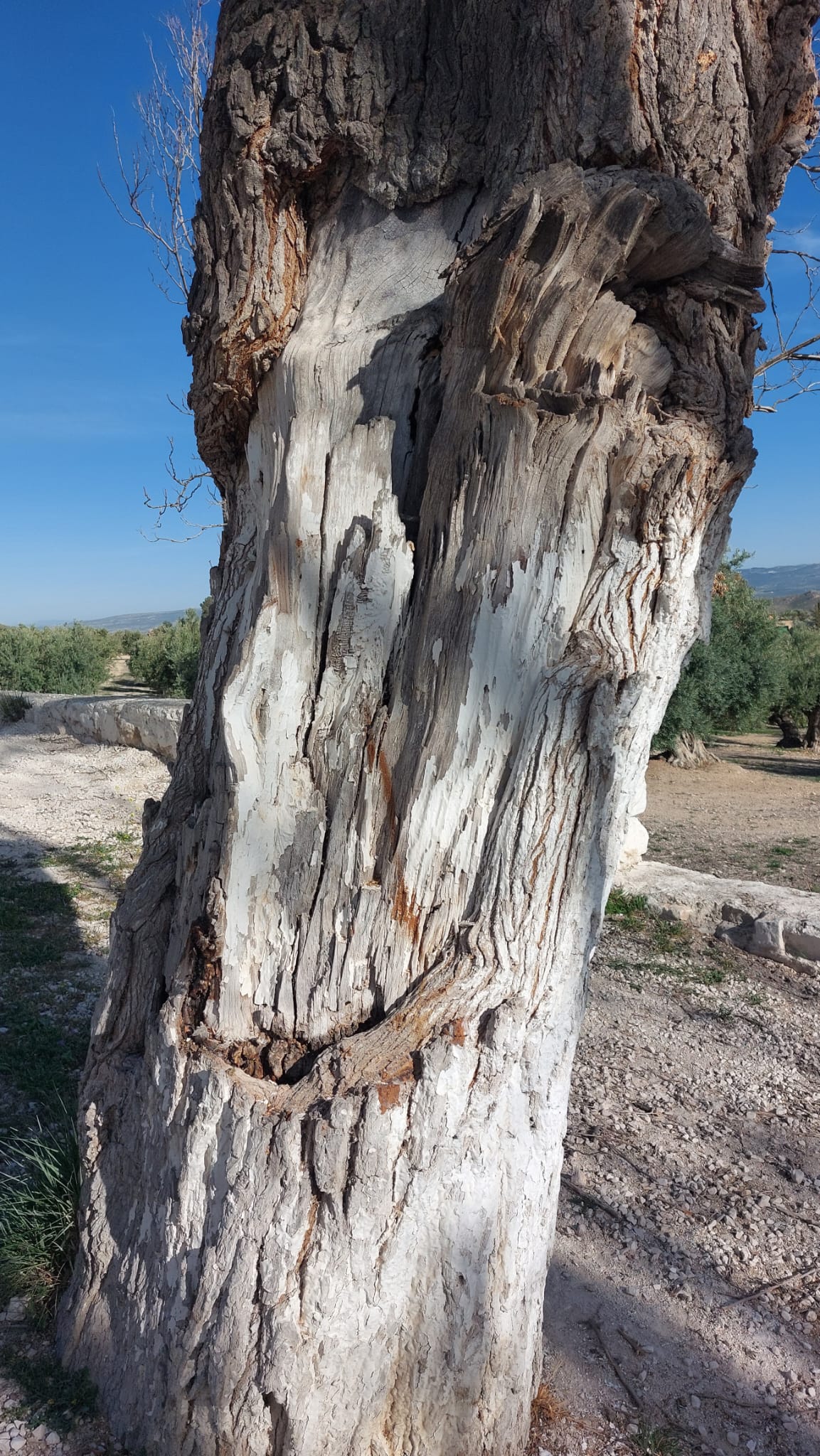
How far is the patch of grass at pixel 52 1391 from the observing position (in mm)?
1793

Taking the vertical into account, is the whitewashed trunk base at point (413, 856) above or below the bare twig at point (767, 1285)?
above

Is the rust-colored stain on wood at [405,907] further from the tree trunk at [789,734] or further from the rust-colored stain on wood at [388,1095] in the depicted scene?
the tree trunk at [789,734]

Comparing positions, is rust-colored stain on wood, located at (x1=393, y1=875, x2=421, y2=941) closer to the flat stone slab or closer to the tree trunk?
the flat stone slab

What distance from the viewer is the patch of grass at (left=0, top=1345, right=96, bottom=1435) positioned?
1.79 metres

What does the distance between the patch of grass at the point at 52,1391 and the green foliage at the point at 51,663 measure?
1541 centimetres

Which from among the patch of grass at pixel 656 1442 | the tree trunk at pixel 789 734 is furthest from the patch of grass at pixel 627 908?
the tree trunk at pixel 789 734

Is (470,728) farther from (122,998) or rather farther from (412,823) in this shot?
(122,998)

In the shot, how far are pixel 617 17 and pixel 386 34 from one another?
519 mm

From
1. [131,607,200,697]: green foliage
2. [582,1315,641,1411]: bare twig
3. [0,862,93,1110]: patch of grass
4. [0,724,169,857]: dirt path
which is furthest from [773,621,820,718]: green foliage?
[582,1315,641,1411]: bare twig

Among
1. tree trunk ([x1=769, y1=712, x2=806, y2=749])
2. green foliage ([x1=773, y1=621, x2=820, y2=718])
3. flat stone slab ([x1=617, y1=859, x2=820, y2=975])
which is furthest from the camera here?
tree trunk ([x1=769, y1=712, x2=806, y2=749])

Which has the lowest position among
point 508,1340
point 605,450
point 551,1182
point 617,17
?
point 508,1340

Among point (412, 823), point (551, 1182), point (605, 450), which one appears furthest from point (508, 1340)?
point (605, 450)

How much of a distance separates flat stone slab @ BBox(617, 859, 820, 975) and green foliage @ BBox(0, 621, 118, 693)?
44.2 ft

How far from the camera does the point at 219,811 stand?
1902mm
